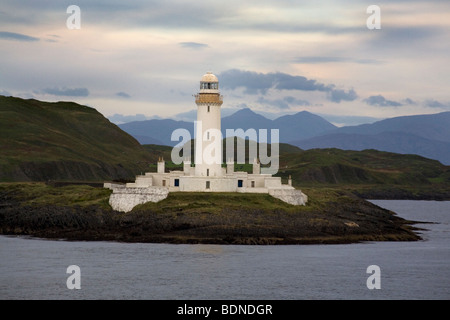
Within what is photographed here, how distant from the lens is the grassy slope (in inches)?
2990

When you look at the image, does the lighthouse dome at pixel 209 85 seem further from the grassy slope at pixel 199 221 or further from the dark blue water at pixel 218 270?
the dark blue water at pixel 218 270

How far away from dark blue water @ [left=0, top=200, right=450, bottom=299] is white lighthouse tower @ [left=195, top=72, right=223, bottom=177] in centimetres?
1814

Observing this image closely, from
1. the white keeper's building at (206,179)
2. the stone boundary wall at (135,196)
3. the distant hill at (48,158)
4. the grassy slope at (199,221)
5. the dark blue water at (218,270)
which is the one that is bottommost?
the dark blue water at (218,270)

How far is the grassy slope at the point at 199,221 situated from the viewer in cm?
7594

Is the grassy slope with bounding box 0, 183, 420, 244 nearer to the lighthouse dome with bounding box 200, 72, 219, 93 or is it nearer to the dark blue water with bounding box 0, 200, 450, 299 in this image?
the dark blue water with bounding box 0, 200, 450, 299

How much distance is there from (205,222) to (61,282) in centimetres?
2217

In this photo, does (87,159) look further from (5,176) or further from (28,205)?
(28,205)

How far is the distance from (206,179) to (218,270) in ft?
85.4

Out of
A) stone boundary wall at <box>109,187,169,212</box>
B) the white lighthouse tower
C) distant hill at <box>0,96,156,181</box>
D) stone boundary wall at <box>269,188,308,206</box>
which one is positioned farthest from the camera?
distant hill at <box>0,96,156,181</box>

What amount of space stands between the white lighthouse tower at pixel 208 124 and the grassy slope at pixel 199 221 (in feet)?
20.6

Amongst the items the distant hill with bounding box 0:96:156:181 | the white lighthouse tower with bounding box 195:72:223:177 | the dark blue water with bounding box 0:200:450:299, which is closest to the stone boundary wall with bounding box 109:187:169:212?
the white lighthouse tower with bounding box 195:72:223:177

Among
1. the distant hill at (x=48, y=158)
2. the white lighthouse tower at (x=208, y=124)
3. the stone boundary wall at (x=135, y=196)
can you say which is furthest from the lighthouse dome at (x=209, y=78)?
the distant hill at (x=48, y=158)

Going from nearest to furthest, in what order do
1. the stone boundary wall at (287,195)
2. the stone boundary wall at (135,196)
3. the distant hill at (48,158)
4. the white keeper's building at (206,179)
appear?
the stone boundary wall at (135,196) → the white keeper's building at (206,179) → the stone boundary wall at (287,195) → the distant hill at (48,158)

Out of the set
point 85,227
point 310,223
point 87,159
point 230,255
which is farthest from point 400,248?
point 87,159
